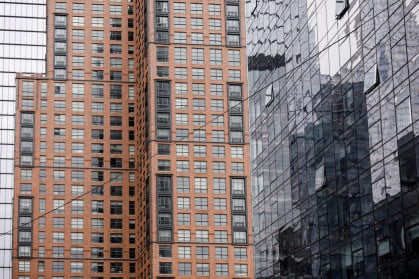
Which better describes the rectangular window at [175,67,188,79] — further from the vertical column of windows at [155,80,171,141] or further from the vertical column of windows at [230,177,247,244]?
the vertical column of windows at [230,177,247,244]

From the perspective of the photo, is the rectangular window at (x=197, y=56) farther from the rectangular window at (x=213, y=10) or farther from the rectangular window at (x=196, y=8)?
the rectangular window at (x=213, y=10)

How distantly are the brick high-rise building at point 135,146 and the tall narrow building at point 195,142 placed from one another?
0.21m

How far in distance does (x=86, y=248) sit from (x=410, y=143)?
5076 inches

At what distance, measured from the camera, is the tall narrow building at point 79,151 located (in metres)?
168

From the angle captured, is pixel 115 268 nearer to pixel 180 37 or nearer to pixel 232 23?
pixel 180 37

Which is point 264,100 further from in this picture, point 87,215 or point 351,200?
point 87,215

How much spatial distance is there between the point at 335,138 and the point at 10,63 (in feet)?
449

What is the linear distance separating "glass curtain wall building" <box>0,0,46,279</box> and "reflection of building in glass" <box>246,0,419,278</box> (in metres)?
106

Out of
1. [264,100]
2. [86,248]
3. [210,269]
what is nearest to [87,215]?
[86,248]

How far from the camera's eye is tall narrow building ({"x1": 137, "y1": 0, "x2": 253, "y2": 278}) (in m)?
155

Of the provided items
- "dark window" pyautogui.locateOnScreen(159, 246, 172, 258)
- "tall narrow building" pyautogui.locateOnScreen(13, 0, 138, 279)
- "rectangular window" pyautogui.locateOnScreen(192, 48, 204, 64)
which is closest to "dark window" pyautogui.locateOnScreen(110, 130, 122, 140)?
"tall narrow building" pyautogui.locateOnScreen(13, 0, 138, 279)

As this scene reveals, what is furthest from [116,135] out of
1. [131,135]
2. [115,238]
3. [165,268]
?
[165,268]

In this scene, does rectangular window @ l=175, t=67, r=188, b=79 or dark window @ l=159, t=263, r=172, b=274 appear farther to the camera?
rectangular window @ l=175, t=67, r=188, b=79

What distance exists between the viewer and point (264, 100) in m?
72.4
